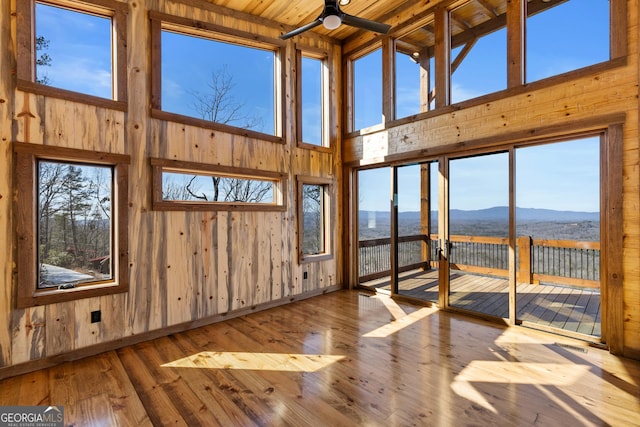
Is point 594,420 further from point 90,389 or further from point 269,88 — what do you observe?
point 269,88

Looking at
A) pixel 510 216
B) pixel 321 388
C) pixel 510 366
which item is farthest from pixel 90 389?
pixel 510 216

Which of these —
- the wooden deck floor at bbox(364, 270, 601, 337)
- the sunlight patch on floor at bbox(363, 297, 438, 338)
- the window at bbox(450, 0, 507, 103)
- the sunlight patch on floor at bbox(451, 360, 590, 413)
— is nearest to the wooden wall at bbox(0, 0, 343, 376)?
the sunlight patch on floor at bbox(363, 297, 438, 338)

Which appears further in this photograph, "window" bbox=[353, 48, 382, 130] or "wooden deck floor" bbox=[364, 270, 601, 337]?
"window" bbox=[353, 48, 382, 130]

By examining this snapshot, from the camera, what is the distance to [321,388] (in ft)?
8.08

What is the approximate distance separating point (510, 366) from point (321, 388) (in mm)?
1741

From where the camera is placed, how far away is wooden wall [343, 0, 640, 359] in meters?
2.90

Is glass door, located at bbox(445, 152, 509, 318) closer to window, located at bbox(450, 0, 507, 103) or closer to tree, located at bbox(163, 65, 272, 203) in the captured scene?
window, located at bbox(450, 0, 507, 103)

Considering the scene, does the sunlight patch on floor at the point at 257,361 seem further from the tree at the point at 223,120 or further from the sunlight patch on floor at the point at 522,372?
the tree at the point at 223,120

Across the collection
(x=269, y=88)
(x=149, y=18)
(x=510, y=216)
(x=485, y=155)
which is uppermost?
(x=149, y=18)

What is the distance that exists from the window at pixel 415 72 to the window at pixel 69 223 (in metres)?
3.96

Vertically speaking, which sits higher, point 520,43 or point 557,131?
point 520,43

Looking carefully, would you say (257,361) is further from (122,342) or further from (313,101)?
(313,101)

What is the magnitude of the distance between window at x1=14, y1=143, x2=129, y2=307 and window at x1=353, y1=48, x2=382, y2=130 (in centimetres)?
372

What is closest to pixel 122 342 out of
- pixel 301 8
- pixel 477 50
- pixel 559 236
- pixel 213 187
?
pixel 213 187
